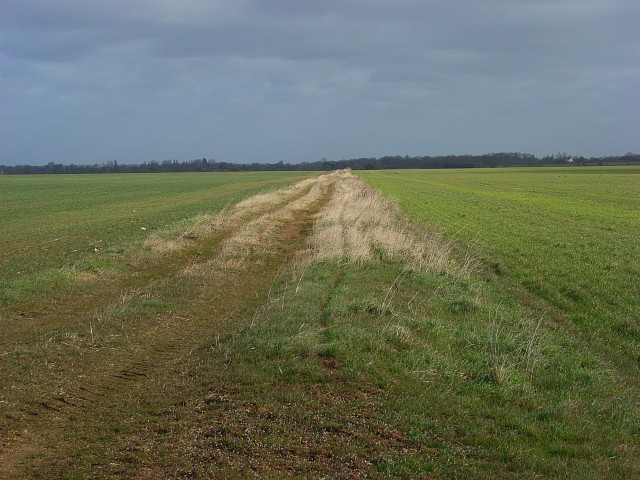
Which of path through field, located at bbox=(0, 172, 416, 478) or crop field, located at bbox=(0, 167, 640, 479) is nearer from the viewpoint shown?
crop field, located at bbox=(0, 167, 640, 479)

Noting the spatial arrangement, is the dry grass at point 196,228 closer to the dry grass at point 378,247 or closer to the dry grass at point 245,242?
the dry grass at point 245,242

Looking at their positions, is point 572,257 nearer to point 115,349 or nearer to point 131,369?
point 115,349

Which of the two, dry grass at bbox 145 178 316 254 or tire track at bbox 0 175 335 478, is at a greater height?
dry grass at bbox 145 178 316 254

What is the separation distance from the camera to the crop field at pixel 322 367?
5086mm

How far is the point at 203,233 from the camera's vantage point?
2194 centimetres

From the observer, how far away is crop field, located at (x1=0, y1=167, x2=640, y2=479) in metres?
5.09

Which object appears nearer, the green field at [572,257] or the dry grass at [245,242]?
the green field at [572,257]

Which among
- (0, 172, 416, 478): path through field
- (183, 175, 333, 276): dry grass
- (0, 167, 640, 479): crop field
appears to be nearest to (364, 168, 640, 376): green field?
(0, 167, 640, 479): crop field

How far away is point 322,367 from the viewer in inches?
275

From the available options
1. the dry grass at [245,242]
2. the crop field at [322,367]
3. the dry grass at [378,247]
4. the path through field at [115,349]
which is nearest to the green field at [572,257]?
the crop field at [322,367]

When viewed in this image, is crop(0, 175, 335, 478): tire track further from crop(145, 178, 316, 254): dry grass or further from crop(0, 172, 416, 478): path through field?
crop(145, 178, 316, 254): dry grass

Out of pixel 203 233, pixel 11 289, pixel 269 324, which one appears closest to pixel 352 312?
pixel 269 324

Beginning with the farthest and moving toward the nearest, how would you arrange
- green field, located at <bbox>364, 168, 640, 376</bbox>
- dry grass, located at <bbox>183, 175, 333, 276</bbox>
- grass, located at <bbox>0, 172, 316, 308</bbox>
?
dry grass, located at <bbox>183, 175, 333, 276</bbox> → grass, located at <bbox>0, 172, 316, 308</bbox> → green field, located at <bbox>364, 168, 640, 376</bbox>

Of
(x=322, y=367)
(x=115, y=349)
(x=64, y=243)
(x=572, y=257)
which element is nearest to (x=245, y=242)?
(x=64, y=243)
